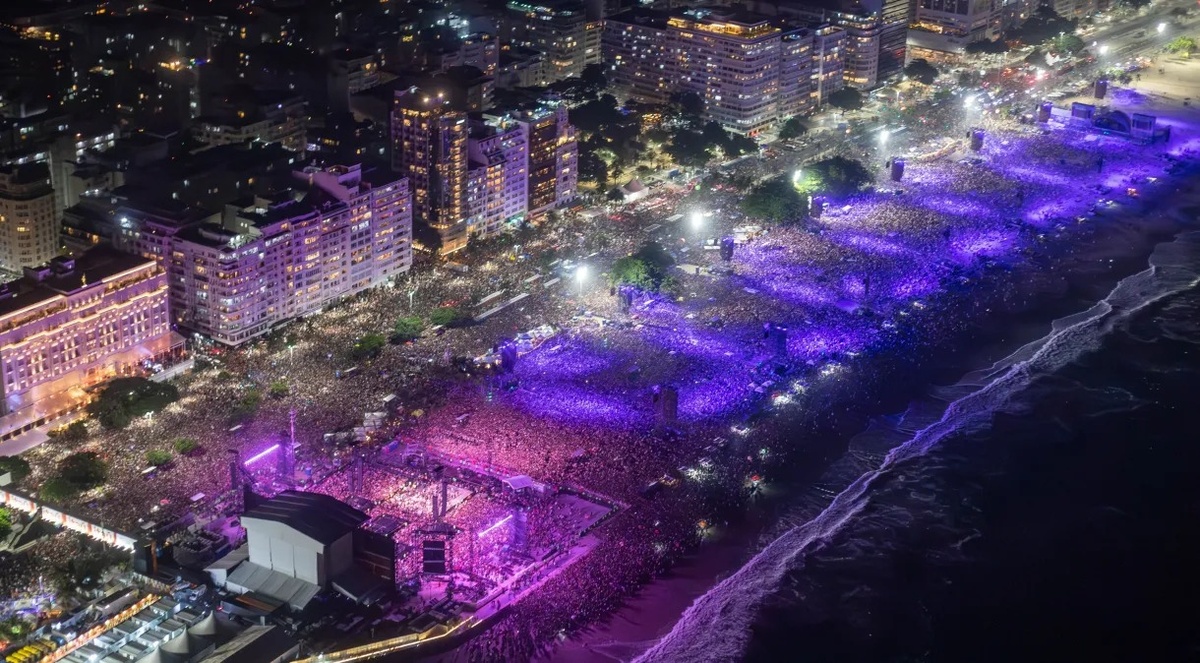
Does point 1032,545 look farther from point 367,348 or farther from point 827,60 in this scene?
point 827,60

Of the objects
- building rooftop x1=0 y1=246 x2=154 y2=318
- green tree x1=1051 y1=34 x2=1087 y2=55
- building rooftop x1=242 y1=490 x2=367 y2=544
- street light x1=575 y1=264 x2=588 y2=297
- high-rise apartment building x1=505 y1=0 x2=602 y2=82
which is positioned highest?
high-rise apartment building x1=505 y1=0 x2=602 y2=82

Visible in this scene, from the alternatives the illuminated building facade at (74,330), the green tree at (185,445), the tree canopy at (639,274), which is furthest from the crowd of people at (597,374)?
the illuminated building facade at (74,330)

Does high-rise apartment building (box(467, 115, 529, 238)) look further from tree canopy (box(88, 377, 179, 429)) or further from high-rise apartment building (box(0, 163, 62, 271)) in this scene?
tree canopy (box(88, 377, 179, 429))

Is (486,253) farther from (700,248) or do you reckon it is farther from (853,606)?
(853,606)

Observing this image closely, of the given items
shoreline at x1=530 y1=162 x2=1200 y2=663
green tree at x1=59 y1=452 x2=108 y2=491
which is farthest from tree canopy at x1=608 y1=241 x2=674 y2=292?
green tree at x1=59 y1=452 x2=108 y2=491

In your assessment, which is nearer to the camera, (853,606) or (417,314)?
(853,606)

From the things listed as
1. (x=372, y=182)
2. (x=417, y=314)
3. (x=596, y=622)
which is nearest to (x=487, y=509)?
(x=596, y=622)
